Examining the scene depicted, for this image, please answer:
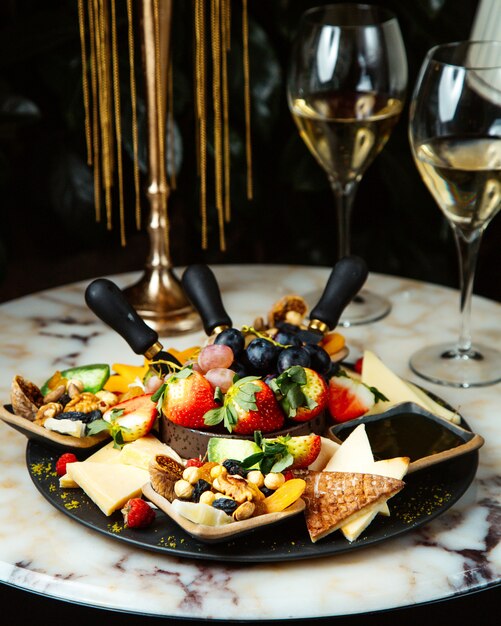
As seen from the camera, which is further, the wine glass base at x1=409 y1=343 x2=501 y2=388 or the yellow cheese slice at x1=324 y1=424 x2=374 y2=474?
the wine glass base at x1=409 y1=343 x2=501 y2=388

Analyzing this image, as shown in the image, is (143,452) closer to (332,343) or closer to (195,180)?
(332,343)

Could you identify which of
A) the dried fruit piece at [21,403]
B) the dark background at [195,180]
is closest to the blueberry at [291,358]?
the dried fruit piece at [21,403]

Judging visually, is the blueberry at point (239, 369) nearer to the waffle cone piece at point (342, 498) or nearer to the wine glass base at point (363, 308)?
the waffle cone piece at point (342, 498)

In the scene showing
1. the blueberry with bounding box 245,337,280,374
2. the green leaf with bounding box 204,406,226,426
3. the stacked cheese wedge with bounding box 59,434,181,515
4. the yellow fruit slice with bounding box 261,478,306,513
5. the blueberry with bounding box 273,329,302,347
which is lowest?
the stacked cheese wedge with bounding box 59,434,181,515

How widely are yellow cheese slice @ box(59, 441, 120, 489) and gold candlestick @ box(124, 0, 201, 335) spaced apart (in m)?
0.37

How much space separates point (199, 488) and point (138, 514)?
0.05 m

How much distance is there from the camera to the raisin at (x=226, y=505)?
2.35 feet

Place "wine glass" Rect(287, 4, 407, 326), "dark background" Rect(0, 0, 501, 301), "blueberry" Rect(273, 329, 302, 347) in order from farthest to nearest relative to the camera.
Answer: "dark background" Rect(0, 0, 501, 301)
"wine glass" Rect(287, 4, 407, 326)
"blueberry" Rect(273, 329, 302, 347)

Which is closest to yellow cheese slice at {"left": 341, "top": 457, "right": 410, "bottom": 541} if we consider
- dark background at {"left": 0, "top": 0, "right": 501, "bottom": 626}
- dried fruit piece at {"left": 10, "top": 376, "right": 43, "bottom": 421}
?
dried fruit piece at {"left": 10, "top": 376, "right": 43, "bottom": 421}

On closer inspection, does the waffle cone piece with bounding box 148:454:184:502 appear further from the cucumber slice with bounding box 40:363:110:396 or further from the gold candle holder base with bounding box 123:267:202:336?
the gold candle holder base with bounding box 123:267:202:336

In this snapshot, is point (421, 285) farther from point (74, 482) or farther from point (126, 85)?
point (74, 482)

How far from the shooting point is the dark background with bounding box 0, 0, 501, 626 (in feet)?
5.35

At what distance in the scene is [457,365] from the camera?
3.68ft

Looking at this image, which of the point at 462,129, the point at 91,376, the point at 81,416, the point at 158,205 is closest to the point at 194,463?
the point at 81,416
